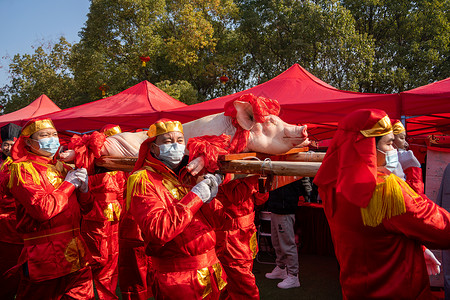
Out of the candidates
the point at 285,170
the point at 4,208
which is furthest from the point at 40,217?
the point at 285,170

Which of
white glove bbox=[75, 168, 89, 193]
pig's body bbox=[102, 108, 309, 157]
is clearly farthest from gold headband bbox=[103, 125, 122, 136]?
pig's body bbox=[102, 108, 309, 157]

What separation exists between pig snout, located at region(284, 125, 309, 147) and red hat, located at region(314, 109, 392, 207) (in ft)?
3.26

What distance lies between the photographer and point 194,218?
2414 mm

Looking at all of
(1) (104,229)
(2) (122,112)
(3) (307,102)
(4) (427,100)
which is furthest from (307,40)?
(1) (104,229)

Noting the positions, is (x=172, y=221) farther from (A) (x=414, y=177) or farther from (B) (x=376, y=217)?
(A) (x=414, y=177)

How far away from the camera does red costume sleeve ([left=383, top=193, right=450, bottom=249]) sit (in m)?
1.84

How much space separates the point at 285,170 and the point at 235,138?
80 centimetres

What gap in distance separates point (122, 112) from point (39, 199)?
4499 millimetres

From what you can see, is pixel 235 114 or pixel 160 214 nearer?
pixel 160 214

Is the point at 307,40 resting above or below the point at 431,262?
above

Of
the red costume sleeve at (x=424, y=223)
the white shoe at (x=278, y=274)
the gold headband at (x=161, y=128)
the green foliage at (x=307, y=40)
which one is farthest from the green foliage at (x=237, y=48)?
the red costume sleeve at (x=424, y=223)

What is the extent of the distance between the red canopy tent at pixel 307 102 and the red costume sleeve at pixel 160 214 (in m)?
2.91

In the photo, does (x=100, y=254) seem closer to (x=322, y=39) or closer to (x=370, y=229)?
(x=370, y=229)

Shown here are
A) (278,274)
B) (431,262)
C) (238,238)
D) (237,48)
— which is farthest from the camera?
(237,48)
